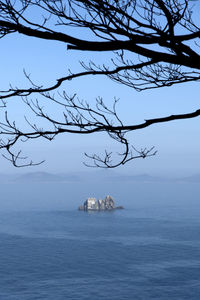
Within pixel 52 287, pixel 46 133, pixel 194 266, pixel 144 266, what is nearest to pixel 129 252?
pixel 144 266

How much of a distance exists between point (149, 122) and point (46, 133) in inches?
72.1

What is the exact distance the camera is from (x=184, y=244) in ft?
327

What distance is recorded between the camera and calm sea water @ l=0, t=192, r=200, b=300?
70062mm

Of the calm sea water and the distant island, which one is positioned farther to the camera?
the distant island

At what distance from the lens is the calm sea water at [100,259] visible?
7006cm

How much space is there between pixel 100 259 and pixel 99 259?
11.7 inches

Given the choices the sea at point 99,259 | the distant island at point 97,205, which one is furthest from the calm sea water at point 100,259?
the distant island at point 97,205

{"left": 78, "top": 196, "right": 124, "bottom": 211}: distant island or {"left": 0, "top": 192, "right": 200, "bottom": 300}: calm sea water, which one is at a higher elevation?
{"left": 78, "top": 196, "right": 124, "bottom": 211}: distant island

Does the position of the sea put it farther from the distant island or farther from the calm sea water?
the distant island

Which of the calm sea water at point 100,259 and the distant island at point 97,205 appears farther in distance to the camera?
the distant island at point 97,205

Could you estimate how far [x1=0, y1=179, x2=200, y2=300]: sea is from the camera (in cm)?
7000

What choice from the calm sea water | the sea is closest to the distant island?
the sea

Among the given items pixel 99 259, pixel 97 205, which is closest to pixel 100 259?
pixel 99 259

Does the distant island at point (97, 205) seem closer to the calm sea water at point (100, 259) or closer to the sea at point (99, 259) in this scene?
the sea at point (99, 259)
